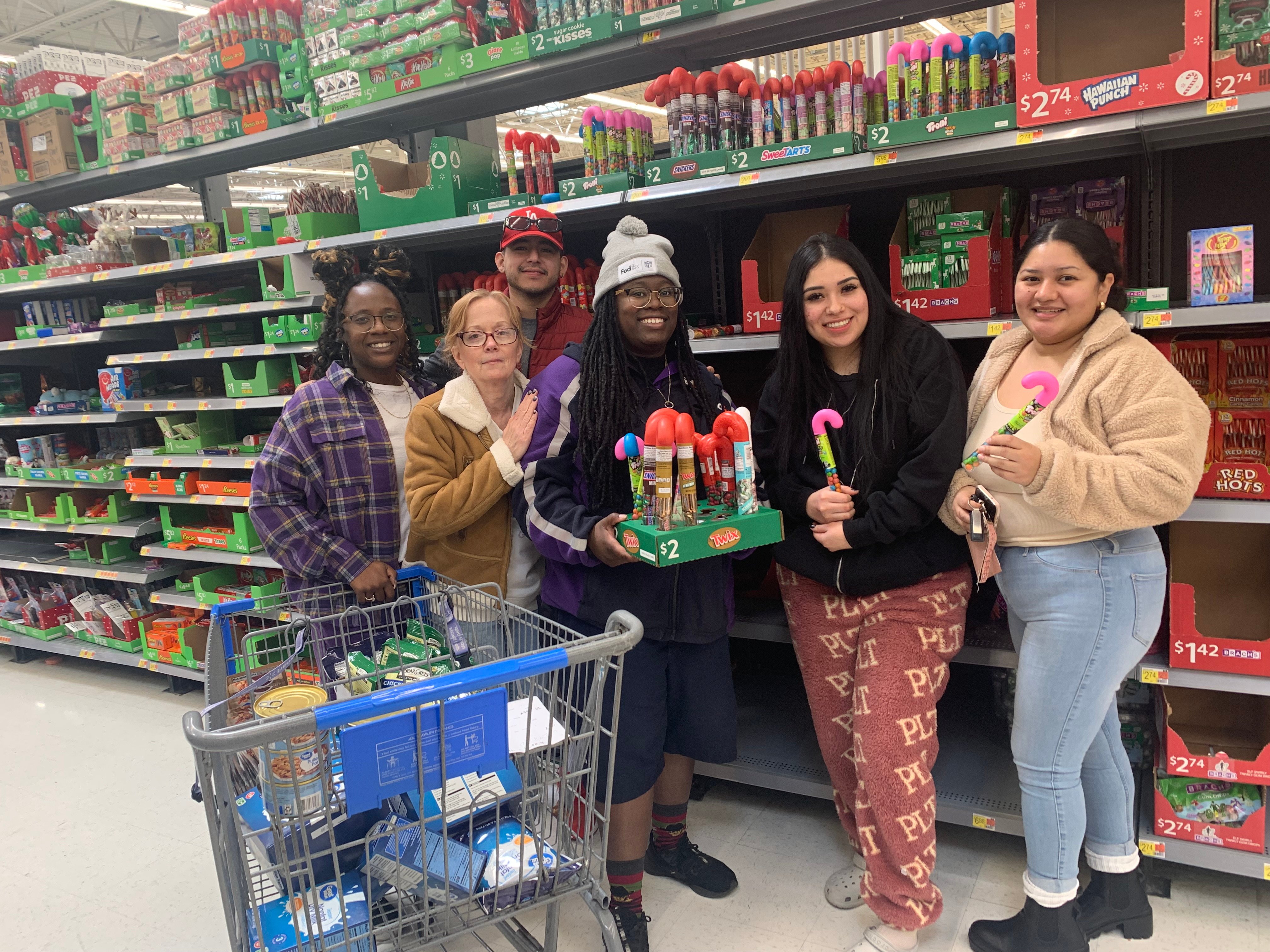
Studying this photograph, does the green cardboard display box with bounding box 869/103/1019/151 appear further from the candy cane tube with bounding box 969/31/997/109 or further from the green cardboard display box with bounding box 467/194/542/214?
the green cardboard display box with bounding box 467/194/542/214

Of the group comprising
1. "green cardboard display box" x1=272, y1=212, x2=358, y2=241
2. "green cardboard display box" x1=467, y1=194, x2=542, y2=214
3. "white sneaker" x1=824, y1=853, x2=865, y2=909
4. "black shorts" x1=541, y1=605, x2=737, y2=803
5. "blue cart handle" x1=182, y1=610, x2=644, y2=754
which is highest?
"green cardboard display box" x1=272, y1=212, x2=358, y2=241

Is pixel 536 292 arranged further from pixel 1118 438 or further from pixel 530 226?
pixel 1118 438

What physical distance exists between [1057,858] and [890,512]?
2.87 ft

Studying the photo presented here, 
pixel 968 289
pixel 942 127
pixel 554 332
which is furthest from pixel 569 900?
pixel 942 127

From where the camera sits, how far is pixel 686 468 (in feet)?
5.70

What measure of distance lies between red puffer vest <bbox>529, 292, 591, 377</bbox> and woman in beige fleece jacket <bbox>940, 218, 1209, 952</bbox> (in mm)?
1191

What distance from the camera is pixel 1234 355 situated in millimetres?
2160

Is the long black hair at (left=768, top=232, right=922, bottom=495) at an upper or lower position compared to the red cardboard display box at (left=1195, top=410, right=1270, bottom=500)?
upper

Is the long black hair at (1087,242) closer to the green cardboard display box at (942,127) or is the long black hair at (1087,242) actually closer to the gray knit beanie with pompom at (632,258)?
the green cardboard display box at (942,127)

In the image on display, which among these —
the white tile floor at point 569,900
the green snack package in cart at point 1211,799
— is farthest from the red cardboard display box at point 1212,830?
the white tile floor at point 569,900

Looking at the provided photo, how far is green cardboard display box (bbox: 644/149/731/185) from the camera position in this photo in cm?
251

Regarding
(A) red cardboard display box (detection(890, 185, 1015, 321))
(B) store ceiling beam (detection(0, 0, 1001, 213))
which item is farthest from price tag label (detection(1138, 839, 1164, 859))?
(B) store ceiling beam (detection(0, 0, 1001, 213))

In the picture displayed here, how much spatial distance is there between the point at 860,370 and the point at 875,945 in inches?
54.4

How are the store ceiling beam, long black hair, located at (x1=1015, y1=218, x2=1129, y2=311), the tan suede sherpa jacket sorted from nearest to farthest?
the tan suede sherpa jacket, long black hair, located at (x1=1015, y1=218, x2=1129, y2=311), the store ceiling beam
